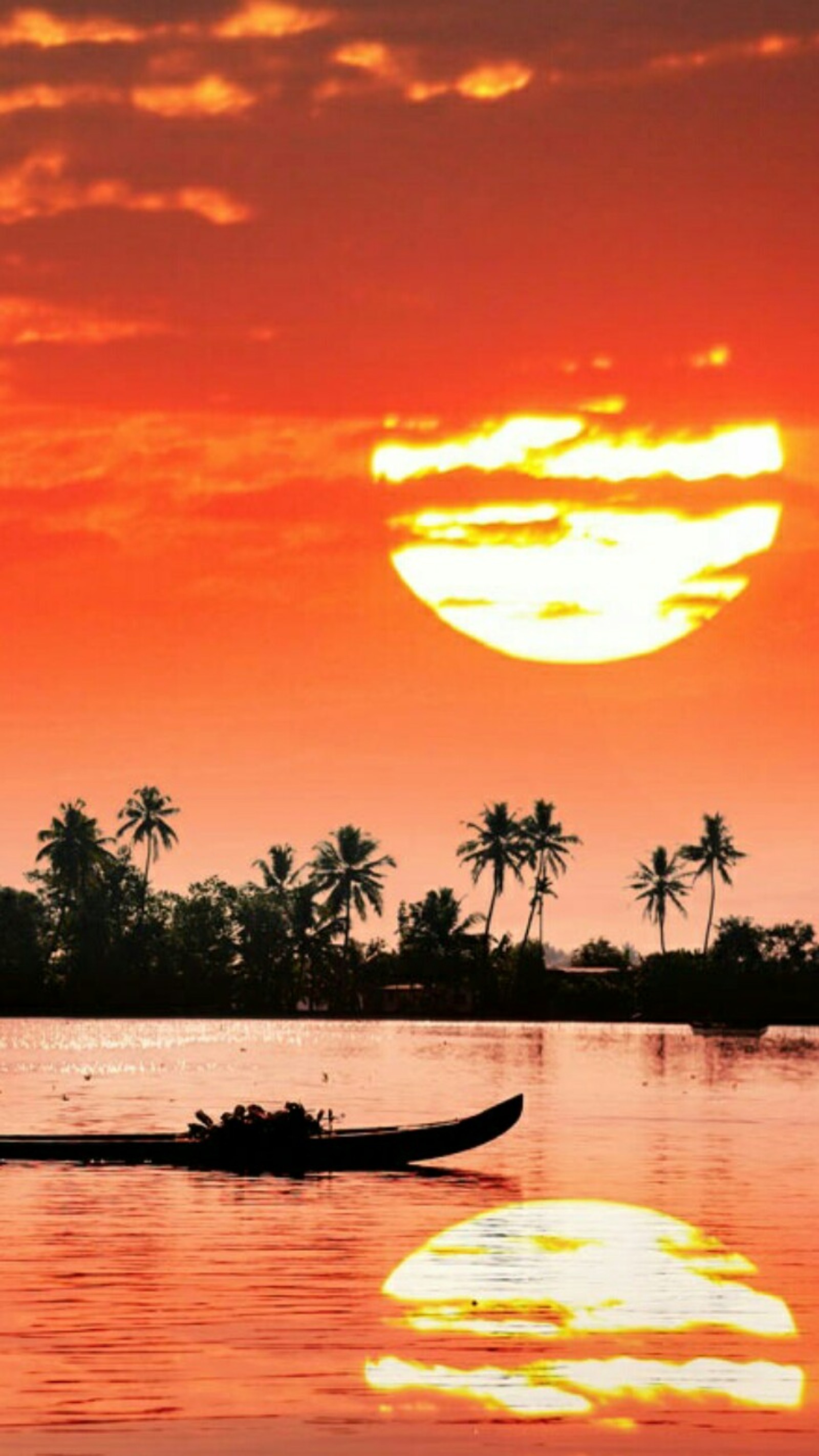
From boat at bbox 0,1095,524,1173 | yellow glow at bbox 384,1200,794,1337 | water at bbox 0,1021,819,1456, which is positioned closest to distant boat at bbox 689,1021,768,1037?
water at bbox 0,1021,819,1456

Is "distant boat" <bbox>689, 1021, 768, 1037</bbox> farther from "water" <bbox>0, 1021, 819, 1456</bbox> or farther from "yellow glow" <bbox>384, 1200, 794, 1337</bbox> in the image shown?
"yellow glow" <bbox>384, 1200, 794, 1337</bbox>

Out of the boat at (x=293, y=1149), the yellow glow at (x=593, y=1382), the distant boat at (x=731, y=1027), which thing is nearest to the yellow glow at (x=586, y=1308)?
the yellow glow at (x=593, y=1382)

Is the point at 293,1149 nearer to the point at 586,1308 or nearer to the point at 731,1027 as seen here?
the point at 586,1308

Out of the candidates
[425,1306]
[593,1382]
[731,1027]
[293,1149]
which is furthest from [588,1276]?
[731,1027]

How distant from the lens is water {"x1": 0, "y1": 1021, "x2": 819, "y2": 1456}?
69.5 ft

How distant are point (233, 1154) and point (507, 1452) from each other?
85.4 feet

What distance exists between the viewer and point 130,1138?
46.7 metres

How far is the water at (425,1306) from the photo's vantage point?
21188 mm

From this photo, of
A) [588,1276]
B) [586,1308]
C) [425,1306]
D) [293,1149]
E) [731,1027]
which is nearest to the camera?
[586,1308]

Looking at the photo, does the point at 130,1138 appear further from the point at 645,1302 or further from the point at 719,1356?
the point at 719,1356

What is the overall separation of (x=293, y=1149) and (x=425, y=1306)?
17.2m

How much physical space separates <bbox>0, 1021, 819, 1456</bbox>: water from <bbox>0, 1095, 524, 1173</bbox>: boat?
1.55 feet

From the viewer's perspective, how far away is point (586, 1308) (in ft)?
92.6

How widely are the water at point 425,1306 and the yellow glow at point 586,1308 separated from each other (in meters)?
0.06
